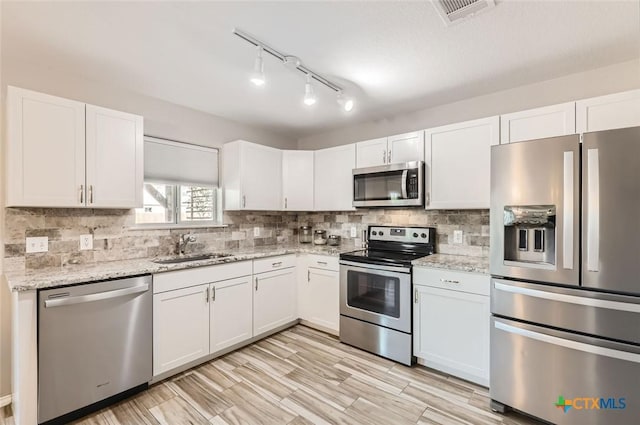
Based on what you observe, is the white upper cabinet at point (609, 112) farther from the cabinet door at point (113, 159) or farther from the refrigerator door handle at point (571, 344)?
the cabinet door at point (113, 159)

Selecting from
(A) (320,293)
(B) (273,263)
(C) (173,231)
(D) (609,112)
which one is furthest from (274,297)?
(D) (609,112)

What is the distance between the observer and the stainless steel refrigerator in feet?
5.26

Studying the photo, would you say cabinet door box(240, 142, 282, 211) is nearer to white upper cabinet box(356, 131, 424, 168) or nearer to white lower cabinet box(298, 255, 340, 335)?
white lower cabinet box(298, 255, 340, 335)

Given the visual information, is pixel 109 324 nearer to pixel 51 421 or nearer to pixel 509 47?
pixel 51 421

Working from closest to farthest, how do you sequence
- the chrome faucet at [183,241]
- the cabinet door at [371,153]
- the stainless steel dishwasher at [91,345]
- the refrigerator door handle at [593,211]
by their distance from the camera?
the refrigerator door handle at [593,211] → the stainless steel dishwasher at [91,345] → the chrome faucet at [183,241] → the cabinet door at [371,153]

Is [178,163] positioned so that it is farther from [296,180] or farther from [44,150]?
[296,180]

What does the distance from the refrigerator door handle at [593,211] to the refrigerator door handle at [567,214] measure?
8 centimetres

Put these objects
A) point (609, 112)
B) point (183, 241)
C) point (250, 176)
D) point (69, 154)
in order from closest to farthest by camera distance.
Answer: point (609, 112)
point (69, 154)
point (183, 241)
point (250, 176)

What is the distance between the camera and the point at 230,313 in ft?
9.18

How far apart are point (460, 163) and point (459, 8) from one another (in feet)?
4.45

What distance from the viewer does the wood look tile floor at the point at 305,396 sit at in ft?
6.41

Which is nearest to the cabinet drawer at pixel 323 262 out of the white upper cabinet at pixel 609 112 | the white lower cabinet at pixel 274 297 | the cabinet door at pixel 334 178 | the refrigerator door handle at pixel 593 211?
the white lower cabinet at pixel 274 297

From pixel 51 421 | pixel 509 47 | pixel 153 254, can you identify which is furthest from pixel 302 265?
pixel 509 47

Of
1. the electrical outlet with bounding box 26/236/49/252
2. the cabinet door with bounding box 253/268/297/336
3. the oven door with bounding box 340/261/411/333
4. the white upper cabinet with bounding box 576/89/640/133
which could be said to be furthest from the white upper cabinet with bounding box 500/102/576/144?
the electrical outlet with bounding box 26/236/49/252
